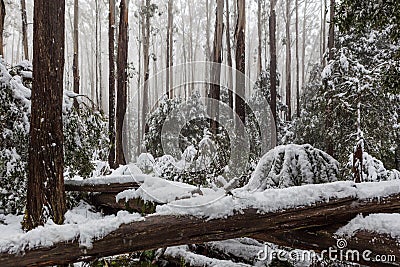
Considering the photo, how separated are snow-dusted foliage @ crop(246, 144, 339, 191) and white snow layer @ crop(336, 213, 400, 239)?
1504mm

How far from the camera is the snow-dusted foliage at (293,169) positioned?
13.7 ft

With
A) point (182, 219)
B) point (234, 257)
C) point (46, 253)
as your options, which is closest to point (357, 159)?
point (234, 257)

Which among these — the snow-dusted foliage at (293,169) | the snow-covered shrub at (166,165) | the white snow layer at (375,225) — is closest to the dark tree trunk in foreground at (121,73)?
the snow-covered shrub at (166,165)

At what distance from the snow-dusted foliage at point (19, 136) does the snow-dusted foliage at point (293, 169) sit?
296 cm

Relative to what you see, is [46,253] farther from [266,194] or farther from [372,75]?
[372,75]

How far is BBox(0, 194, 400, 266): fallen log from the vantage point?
91.0 inches

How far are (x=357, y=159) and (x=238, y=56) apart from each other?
557 centimetres

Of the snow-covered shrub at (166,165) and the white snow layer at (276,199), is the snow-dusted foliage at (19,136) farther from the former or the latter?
the white snow layer at (276,199)

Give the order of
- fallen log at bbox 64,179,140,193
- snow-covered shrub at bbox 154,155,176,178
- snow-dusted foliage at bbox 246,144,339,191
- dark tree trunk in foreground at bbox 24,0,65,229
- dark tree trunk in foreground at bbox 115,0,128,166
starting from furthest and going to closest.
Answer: dark tree trunk in foreground at bbox 115,0,128,166
snow-covered shrub at bbox 154,155,176,178
fallen log at bbox 64,179,140,193
dark tree trunk in foreground at bbox 24,0,65,229
snow-dusted foliage at bbox 246,144,339,191

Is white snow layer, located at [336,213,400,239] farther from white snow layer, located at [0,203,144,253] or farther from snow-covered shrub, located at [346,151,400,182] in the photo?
snow-covered shrub, located at [346,151,400,182]

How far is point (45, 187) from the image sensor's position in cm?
467

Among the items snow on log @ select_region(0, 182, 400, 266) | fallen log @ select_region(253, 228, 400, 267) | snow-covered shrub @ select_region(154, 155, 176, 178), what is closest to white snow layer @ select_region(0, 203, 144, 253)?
snow on log @ select_region(0, 182, 400, 266)

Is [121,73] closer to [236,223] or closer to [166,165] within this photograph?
[166,165]

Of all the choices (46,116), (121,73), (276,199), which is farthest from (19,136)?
(121,73)
